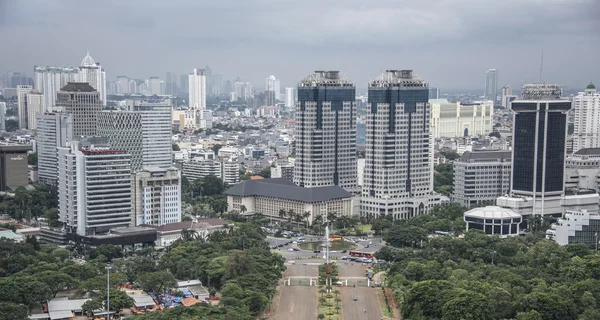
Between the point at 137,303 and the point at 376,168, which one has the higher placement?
the point at 376,168

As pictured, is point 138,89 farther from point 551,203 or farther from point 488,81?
point 551,203

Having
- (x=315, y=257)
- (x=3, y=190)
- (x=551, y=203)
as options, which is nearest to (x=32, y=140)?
(x=3, y=190)

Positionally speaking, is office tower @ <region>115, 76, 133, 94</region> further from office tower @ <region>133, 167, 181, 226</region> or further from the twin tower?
office tower @ <region>133, 167, 181, 226</region>

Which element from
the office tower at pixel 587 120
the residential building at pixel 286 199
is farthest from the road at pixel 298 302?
the office tower at pixel 587 120

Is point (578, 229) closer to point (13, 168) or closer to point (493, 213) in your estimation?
point (493, 213)

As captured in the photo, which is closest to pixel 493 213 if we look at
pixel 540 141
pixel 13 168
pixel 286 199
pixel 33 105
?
pixel 540 141

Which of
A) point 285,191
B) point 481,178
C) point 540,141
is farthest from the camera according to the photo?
point 481,178
